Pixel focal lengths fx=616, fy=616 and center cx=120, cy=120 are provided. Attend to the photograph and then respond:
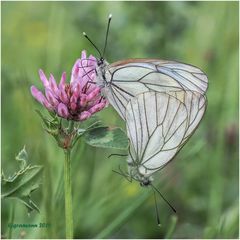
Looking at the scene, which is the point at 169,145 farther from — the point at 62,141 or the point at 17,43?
the point at 17,43

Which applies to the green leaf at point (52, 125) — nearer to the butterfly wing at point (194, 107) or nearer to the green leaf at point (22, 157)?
the green leaf at point (22, 157)

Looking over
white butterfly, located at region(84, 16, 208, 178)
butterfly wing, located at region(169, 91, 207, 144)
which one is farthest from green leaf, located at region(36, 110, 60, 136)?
butterfly wing, located at region(169, 91, 207, 144)

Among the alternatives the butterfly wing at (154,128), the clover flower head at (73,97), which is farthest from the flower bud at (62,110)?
the butterfly wing at (154,128)

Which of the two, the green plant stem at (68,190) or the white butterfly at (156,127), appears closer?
the green plant stem at (68,190)

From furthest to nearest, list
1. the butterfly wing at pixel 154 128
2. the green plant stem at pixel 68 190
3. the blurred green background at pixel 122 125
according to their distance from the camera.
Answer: the blurred green background at pixel 122 125, the butterfly wing at pixel 154 128, the green plant stem at pixel 68 190

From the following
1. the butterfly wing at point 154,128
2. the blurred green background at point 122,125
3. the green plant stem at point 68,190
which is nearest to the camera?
the green plant stem at point 68,190

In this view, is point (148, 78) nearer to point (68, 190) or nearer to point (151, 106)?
point (151, 106)
